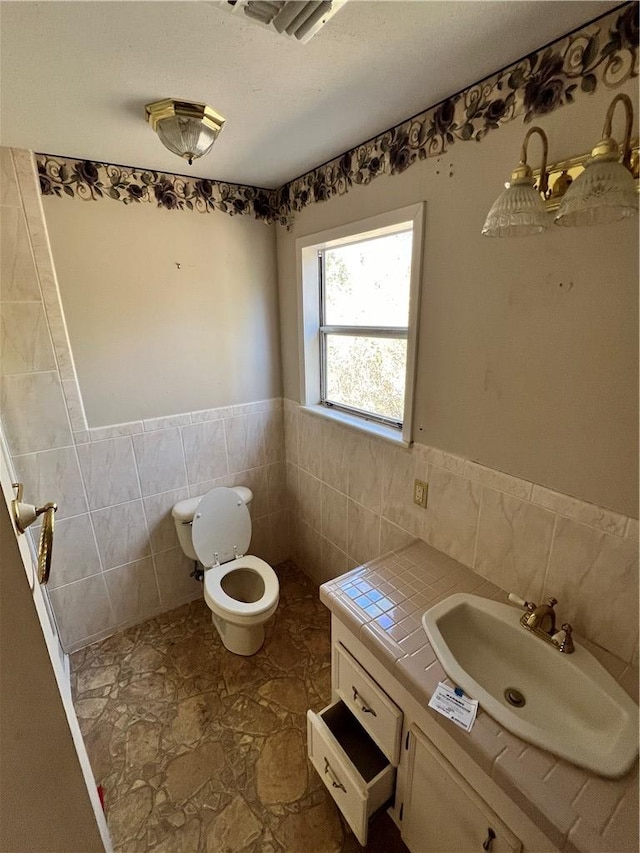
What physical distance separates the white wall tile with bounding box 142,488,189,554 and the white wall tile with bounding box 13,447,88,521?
31 cm

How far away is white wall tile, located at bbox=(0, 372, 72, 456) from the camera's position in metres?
1.55

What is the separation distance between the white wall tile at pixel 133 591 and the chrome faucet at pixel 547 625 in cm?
183

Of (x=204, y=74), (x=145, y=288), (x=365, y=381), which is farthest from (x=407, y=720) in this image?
(x=145, y=288)

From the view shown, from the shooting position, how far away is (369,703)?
46.3 inches

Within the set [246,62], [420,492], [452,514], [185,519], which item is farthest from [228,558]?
[246,62]

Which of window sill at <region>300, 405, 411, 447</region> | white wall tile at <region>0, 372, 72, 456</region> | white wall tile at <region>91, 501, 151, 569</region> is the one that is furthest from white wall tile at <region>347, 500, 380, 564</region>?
white wall tile at <region>0, 372, 72, 456</region>

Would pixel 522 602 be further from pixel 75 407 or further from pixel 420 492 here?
pixel 75 407

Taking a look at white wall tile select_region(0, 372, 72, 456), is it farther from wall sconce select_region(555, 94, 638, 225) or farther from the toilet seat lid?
wall sconce select_region(555, 94, 638, 225)

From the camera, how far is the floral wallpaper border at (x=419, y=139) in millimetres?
827

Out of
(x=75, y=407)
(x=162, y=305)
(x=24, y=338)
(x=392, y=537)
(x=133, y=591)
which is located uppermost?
(x=162, y=305)

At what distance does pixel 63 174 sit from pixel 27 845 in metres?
2.06

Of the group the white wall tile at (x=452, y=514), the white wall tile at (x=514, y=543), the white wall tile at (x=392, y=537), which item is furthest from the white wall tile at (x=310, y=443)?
the white wall tile at (x=514, y=543)

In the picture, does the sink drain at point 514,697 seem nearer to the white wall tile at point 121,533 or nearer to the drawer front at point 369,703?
the drawer front at point 369,703

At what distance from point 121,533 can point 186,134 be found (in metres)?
1.77
